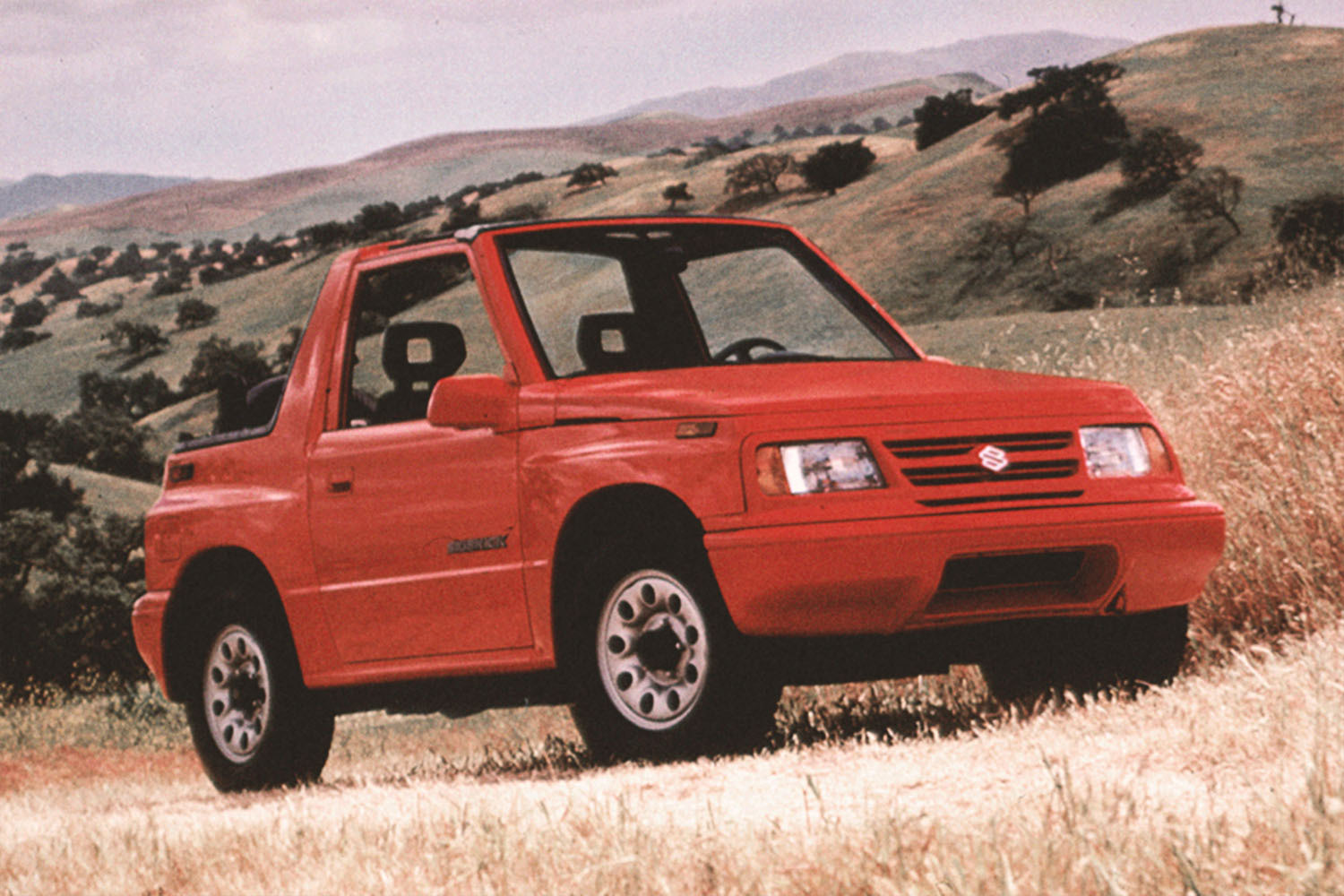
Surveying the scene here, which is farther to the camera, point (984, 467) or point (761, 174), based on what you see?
point (761, 174)

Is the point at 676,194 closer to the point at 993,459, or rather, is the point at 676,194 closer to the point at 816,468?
the point at 993,459

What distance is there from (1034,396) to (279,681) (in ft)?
11.2

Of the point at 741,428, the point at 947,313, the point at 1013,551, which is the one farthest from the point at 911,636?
the point at 947,313

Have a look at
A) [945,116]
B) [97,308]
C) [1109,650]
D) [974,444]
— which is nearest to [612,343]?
[974,444]

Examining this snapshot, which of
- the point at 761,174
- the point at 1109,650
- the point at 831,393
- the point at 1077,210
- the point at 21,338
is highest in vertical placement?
the point at 831,393

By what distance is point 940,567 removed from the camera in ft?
18.6

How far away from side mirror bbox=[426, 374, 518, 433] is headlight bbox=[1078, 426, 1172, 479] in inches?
76.5

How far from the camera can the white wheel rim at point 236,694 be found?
25.7ft

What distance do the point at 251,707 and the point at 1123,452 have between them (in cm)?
395

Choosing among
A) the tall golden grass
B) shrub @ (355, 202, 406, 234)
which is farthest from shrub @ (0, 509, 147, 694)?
shrub @ (355, 202, 406, 234)

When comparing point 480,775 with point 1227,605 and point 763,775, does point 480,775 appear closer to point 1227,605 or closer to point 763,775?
point 763,775

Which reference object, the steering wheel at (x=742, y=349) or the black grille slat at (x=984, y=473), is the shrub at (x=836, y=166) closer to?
the steering wheel at (x=742, y=349)

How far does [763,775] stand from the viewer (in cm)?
563

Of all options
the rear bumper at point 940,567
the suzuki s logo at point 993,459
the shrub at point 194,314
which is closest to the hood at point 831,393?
the suzuki s logo at point 993,459
